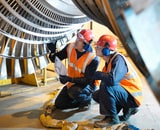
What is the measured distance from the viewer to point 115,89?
5.39ft

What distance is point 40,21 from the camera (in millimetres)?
1398

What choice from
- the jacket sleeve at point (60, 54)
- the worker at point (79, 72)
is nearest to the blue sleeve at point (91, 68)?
the worker at point (79, 72)

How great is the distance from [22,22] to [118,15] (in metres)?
1.06

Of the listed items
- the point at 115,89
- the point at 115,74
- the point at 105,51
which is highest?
the point at 105,51

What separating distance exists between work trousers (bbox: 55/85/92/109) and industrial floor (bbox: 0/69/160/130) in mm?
50

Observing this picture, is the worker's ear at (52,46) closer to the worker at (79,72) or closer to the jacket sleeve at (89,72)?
the worker at (79,72)

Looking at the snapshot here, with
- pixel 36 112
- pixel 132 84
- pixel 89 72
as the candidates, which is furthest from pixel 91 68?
pixel 36 112

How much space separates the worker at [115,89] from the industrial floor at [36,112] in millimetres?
98

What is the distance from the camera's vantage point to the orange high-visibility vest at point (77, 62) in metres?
1.73

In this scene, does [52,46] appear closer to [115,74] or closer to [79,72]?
[79,72]

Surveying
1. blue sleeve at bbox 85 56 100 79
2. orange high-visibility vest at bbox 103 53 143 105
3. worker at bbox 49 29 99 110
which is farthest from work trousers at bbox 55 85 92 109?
orange high-visibility vest at bbox 103 53 143 105

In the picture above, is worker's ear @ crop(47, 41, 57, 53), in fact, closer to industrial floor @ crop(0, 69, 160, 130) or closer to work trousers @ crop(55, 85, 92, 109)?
work trousers @ crop(55, 85, 92, 109)

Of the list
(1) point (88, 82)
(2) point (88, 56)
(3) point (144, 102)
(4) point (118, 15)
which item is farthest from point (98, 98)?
(4) point (118, 15)

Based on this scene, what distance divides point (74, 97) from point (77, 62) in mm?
249
